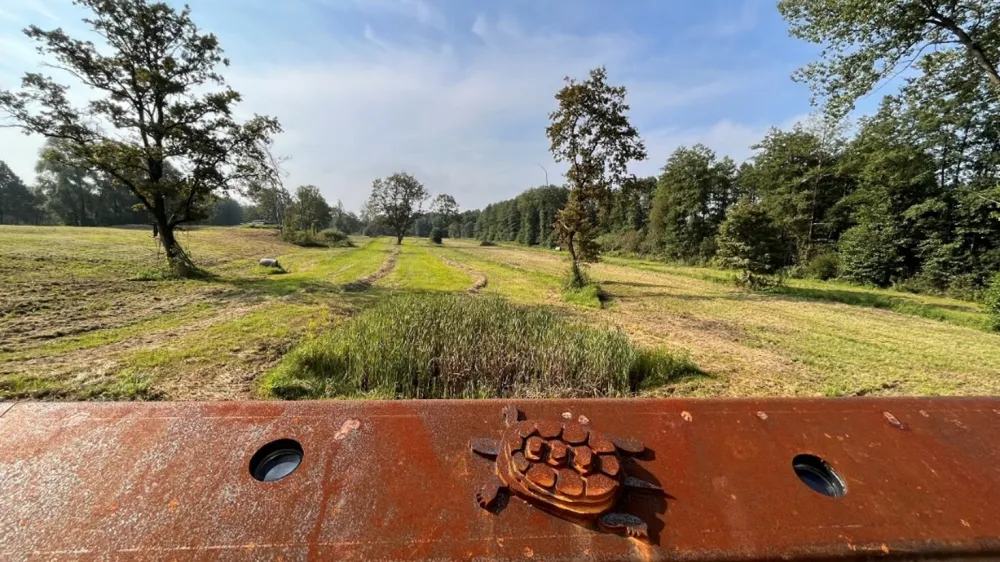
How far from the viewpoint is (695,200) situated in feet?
127

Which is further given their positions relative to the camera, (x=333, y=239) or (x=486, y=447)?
(x=333, y=239)

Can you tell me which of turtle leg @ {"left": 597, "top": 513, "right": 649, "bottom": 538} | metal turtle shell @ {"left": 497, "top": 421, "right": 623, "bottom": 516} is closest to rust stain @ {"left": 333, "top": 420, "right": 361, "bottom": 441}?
metal turtle shell @ {"left": 497, "top": 421, "right": 623, "bottom": 516}

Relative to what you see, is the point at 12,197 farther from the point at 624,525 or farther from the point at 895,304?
the point at 895,304

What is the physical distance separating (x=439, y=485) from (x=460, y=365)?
3969mm

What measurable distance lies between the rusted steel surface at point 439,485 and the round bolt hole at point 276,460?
0.03m

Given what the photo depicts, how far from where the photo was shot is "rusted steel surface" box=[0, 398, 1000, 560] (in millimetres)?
1050

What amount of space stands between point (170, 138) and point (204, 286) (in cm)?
565

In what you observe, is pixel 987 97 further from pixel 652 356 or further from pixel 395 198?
pixel 395 198

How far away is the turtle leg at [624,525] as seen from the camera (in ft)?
3.62

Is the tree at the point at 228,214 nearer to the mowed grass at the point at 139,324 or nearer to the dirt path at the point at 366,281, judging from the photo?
the mowed grass at the point at 139,324

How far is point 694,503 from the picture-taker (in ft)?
4.01

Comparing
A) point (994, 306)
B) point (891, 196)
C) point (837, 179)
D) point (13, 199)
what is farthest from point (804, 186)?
point (13, 199)

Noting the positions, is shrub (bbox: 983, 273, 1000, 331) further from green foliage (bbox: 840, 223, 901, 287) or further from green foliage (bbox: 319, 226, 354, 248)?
green foliage (bbox: 319, 226, 354, 248)

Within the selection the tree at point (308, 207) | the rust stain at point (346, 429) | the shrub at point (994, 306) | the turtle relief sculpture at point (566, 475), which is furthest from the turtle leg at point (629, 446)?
the tree at point (308, 207)
